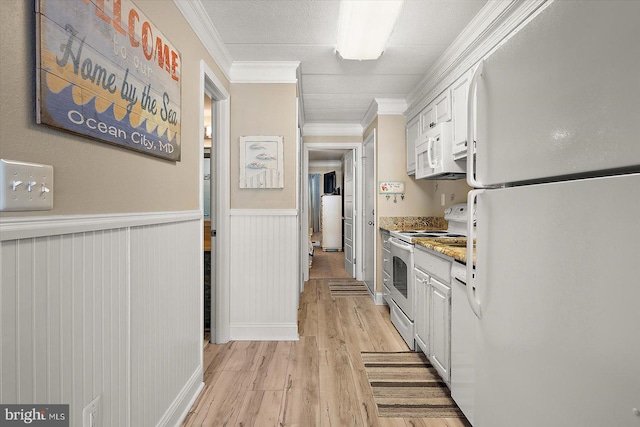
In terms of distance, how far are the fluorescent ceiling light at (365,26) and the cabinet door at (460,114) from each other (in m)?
0.64

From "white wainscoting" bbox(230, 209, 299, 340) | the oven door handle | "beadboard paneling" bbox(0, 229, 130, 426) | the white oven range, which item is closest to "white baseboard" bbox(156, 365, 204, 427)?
"beadboard paneling" bbox(0, 229, 130, 426)

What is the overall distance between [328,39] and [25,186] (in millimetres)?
2131

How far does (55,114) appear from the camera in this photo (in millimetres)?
896

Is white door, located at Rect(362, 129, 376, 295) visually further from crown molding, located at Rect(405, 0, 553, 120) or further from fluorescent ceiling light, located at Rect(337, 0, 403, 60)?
fluorescent ceiling light, located at Rect(337, 0, 403, 60)

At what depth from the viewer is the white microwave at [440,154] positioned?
8.51ft

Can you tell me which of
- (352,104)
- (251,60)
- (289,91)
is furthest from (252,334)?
(352,104)

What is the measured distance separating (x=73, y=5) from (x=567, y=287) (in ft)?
5.03

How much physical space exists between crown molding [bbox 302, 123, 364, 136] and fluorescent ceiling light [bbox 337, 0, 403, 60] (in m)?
2.25

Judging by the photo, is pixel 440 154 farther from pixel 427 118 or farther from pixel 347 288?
pixel 347 288

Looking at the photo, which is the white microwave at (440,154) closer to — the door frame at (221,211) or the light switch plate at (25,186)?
the door frame at (221,211)

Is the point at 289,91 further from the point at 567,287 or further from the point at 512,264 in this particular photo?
the point at 567,287

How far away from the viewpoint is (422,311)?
232cm

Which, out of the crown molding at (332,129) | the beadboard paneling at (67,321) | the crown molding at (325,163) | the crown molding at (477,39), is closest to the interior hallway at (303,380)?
the beadboard paneling at (67,321)

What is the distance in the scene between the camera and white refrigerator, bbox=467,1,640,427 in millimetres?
620
